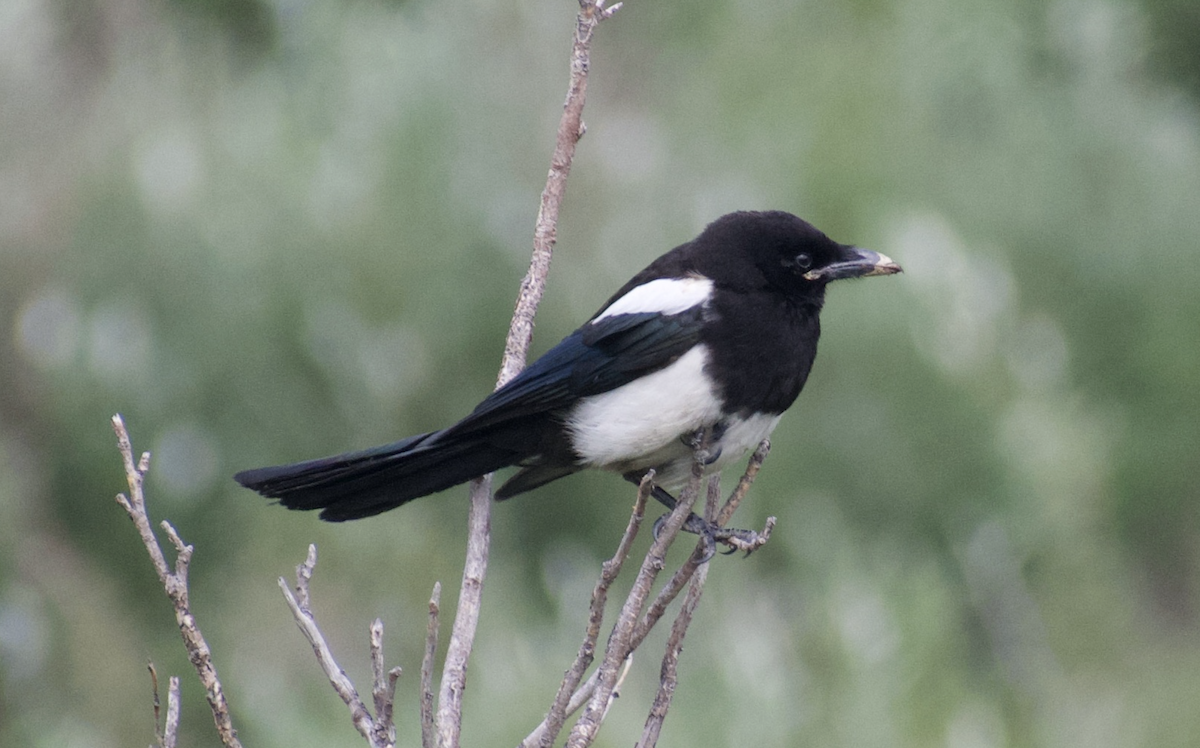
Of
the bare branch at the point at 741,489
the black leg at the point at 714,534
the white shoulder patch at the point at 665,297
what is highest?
the white shoulder patch at the point at 665,297

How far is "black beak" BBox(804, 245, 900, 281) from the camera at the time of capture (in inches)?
114

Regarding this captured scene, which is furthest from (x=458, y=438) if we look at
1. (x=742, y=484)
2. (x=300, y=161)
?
(x=300, y=161)

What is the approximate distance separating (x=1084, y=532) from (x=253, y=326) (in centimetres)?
364

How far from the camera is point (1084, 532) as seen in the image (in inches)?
239

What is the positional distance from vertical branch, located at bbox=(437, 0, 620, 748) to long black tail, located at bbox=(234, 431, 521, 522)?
0.67 ft

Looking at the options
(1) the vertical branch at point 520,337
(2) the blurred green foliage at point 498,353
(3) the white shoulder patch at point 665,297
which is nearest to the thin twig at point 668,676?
(1) the vertical branch at point 520,337

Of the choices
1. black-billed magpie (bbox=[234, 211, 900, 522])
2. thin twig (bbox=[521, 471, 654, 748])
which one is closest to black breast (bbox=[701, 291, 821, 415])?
black-billed magpie (bbox=[234, 211, 900, 522])

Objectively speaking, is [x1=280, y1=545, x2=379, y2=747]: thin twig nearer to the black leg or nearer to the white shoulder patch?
the black leg

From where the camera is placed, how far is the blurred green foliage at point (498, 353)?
540 centimetres

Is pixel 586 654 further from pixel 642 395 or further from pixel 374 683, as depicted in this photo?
pixel 642 395

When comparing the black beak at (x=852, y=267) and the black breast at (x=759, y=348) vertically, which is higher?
the black beak at (x=852, y=267)

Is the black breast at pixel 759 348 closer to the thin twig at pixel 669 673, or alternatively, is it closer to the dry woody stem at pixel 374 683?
the thin twig at pixel 669 673

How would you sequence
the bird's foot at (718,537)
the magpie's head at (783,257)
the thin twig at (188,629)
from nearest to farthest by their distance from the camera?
the thin twig at (188,629) → the bird's foot at (718,537) → the magpie's head at (783,257)

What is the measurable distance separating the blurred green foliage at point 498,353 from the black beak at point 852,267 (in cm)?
146
